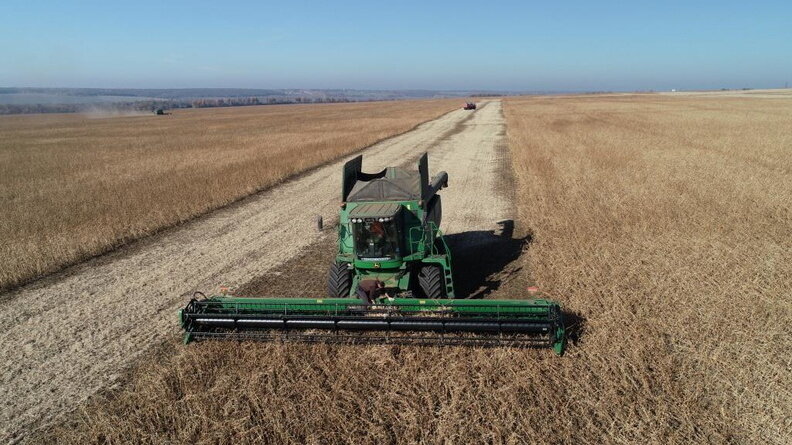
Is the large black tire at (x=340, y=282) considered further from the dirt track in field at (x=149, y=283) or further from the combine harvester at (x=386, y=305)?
the dirt track in field at (x=149, y=283)

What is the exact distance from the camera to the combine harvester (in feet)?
22.4

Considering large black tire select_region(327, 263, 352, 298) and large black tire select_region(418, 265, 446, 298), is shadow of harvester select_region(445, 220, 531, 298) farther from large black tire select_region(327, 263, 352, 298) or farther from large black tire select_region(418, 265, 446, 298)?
large black tire select_region(327, 263, 352, 298)

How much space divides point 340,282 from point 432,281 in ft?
4.70

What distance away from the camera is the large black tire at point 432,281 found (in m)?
7.81

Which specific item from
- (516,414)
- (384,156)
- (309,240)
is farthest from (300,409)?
(384,156)

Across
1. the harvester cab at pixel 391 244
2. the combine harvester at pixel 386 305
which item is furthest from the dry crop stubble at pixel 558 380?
the harvester cab at pixel 391 244

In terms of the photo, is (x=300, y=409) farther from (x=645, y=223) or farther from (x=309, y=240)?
(x=645, y=223)

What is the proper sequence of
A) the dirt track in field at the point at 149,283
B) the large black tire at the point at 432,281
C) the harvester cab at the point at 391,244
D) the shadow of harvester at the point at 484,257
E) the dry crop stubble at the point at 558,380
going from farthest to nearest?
the shadow of harvester at the point at 484,257 → the large black tire at the point at 432,281 → the harvester cab at the point at 391,244 → the dirt track in field at the point at 149,283 → the dry crop stubble at the point at 558,380

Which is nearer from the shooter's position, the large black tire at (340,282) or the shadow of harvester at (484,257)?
the large black tire at (340,282)

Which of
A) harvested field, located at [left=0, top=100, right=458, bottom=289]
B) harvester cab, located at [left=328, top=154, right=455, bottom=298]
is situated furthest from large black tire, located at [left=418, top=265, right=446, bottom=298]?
harvested field, located at [left=0, top=100, right=458, bottom=289]

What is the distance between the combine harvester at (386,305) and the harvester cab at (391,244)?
16mm

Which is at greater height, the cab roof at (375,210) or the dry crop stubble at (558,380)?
the cab roof at (375,210)

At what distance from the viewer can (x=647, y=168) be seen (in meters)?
20.6

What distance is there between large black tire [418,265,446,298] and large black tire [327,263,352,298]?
1139 millimetres
